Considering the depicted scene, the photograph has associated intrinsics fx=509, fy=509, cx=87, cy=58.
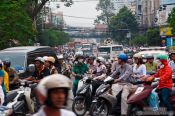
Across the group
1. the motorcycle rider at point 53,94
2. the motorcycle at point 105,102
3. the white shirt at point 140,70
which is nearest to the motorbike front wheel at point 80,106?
the motorcycle at point 105,102

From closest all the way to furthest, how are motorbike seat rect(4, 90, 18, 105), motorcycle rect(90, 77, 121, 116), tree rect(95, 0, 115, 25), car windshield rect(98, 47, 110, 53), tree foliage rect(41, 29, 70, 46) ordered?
motorbike seat rect(4, 90, 18, 105)
motorcycle rect(90, 77, 121, 116)
car windshield rect(98, 47, 110, 53)
tree foliage rect(41, 29, 70, 46)
tree rect(95, 0, 115, 25)

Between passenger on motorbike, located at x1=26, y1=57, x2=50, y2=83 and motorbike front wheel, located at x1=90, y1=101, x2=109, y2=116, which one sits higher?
passenger on motorbike, located at x1=26, y1=57, x2=50, y2=83

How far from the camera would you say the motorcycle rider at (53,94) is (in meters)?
3.51

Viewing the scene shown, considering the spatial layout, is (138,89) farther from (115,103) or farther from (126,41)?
(126,41)

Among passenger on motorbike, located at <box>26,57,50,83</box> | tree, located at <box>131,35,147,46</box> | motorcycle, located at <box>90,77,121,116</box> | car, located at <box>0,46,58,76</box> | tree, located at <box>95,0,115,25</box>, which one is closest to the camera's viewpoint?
motorcycle, located at <box>90,77,121,116</box>

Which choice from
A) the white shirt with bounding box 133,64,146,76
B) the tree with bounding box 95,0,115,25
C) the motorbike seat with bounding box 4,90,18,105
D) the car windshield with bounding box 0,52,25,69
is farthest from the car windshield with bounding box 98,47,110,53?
the tree with bounding box 95,0,115,25

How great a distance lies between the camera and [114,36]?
3910 inches

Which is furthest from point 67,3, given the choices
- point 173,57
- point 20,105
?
point 20,105

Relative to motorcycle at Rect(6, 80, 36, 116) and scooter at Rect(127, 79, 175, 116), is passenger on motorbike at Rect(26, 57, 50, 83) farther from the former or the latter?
scooter at Rect(127, 79, 175, 116)

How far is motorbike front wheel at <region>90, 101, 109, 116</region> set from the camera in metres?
11.1

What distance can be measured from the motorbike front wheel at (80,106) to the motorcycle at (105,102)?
62 centimetres

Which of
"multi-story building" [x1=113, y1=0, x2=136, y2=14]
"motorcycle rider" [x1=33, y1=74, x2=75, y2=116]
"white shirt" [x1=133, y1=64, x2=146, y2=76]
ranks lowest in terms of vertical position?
"white shirt" [x1=133, y1=64, x2=146, y2=76]

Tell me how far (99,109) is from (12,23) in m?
17.8

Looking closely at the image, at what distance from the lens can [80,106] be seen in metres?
11.8
